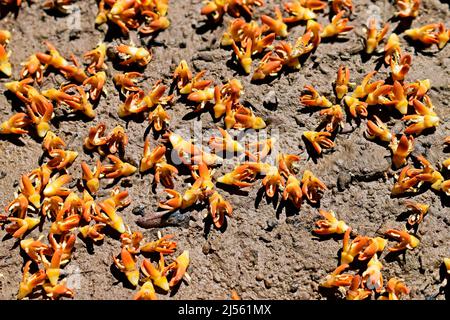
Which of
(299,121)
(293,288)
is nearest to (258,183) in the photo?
(299,121)

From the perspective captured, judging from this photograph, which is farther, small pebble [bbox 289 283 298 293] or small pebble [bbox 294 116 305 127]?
small pebble [bbox 294 116 305 127]

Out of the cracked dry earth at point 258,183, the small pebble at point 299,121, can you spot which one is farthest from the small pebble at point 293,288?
the small pebble at point 299,121

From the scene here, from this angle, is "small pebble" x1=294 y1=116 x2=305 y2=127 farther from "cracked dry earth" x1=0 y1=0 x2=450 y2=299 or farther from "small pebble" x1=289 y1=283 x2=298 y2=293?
"small pebble" x1=289 y1=283 x2=298 y2=293

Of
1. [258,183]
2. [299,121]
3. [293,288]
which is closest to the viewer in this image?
[293,288]

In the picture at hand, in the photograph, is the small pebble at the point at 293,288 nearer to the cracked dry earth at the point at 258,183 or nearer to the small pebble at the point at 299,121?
the cracked dry earth at the point at 258,183

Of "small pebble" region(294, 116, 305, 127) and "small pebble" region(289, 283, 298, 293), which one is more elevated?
"small pebble" region(294, 116, 305, 127)

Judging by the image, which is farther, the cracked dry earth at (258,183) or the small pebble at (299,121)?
the small pebble at (299,121)

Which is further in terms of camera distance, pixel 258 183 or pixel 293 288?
pixel 258 183

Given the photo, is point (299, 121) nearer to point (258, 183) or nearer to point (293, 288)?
point (258, 183)

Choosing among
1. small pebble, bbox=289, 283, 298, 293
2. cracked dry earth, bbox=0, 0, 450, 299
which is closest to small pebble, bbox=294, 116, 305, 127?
cracked dry earth, bbox=0, 0, 450, 299
